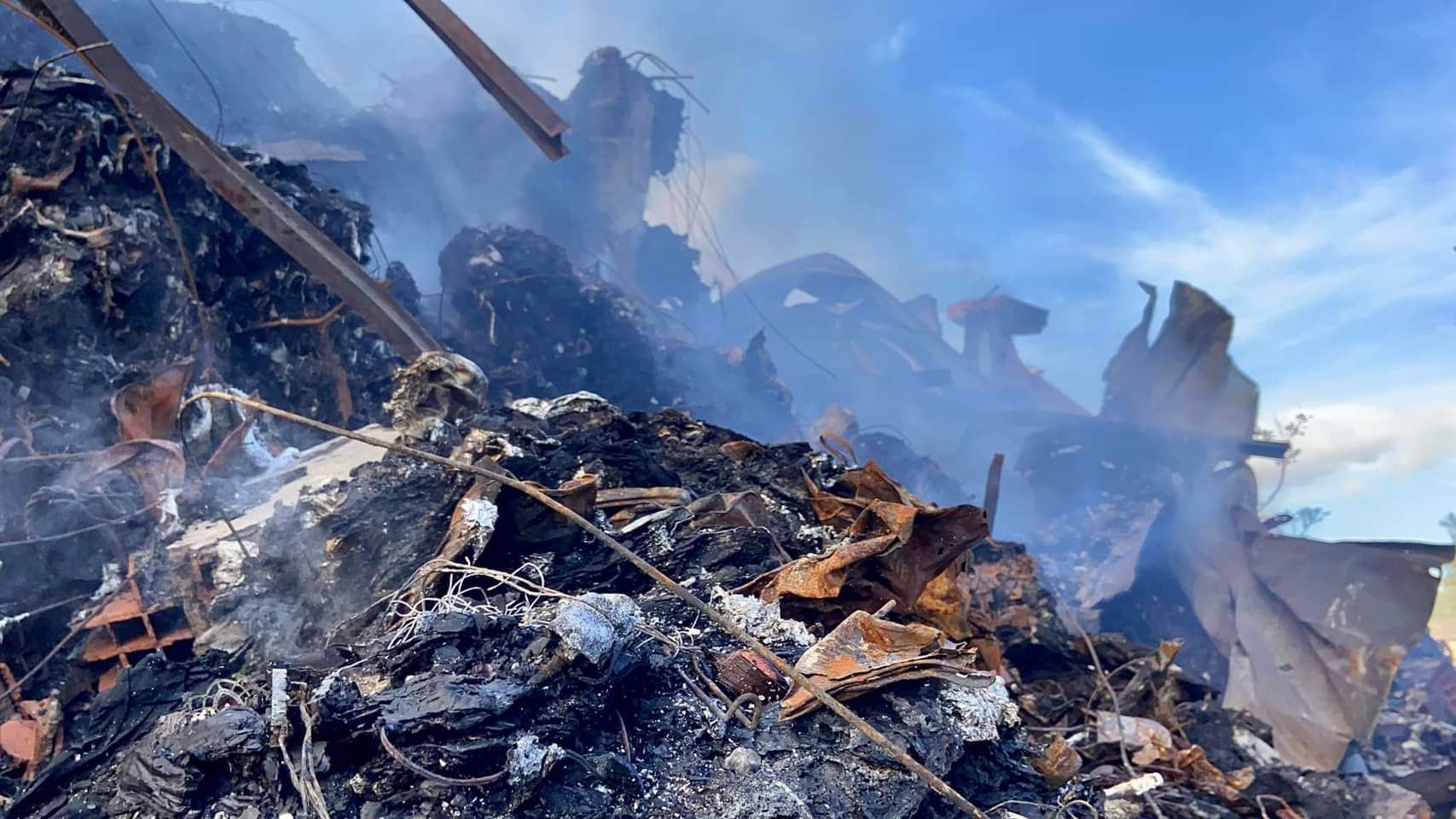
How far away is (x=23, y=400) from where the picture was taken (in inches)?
159

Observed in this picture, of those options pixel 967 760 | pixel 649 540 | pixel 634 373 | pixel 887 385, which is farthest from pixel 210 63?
pixel 967 760

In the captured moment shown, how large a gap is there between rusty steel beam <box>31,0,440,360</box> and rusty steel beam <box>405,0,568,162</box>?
178 cm

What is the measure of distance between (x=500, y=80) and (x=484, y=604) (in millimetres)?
4991

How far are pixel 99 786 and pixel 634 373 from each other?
30.1ft

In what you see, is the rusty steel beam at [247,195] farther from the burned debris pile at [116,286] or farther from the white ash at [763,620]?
the white ash at [763,620]

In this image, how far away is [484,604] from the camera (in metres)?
2.46

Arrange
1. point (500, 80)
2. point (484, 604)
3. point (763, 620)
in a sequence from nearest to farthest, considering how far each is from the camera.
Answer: point (484, 604) → point (763, 620) → point (500, 80)

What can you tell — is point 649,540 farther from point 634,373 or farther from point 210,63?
point 210,63

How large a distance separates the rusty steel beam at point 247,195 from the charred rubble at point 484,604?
1.50 feet

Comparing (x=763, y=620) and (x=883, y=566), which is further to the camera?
(x=883, y=566)

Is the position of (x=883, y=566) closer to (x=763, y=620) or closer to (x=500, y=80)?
(x=763, y=620)

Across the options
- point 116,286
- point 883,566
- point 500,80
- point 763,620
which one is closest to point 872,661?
point 763,620

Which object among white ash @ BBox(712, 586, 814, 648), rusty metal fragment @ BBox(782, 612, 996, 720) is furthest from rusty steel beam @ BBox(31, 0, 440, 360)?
rusty metal fragment @ BBox(782, 612, 996, 720)

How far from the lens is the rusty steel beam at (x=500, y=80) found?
584 cm
